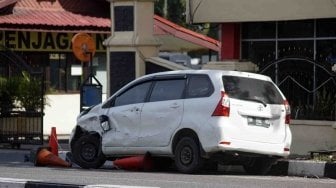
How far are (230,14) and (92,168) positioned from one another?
6.34 metres

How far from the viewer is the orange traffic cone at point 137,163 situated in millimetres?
14609

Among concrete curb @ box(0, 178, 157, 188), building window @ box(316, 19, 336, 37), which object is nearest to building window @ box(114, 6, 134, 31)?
building window @ box(316, 19, 336, 37)

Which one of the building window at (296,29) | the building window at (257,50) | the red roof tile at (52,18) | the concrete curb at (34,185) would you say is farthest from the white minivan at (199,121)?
the red roof tile at (52,18)

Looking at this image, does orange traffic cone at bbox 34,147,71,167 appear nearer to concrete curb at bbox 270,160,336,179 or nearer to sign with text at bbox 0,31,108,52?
concrete curb at bbox 270,160,336,179

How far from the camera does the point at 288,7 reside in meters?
19.0

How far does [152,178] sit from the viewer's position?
42.2 ft

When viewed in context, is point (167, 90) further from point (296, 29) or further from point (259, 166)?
point (296, 29)

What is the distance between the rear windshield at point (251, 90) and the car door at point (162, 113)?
917 mm

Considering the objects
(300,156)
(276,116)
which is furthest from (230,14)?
(276,116)

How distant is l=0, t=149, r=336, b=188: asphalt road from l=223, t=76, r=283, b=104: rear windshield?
4.32 feet

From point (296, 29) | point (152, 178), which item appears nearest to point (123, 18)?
point (296, 29)

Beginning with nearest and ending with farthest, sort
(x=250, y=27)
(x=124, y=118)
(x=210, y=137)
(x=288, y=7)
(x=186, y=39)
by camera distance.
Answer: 1. (x=210, y=137)
2. (x=124, y=118)
3. (x=288, y=7)
4. (x=250, y=27)
5. (x=186, y=39)

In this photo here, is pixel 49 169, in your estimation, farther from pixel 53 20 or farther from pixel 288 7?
pixel 53 20

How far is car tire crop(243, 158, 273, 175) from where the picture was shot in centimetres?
1434
